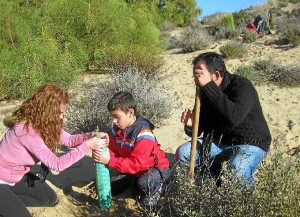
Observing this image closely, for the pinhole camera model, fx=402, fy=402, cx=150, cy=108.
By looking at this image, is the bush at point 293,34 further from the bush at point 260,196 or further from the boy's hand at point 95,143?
the bush at point 260,196

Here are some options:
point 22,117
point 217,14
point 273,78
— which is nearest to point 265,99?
point 273,78

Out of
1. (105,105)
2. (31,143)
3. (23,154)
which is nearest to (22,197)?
(23,154)

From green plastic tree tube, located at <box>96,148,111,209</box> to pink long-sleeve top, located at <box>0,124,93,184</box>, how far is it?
0.39m

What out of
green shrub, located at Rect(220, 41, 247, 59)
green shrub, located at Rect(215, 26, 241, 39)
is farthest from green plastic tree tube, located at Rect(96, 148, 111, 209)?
green shrub, located at Rect(215, 26, 241, 39)

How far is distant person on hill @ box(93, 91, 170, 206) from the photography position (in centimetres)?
334

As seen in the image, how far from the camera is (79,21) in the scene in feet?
27.7

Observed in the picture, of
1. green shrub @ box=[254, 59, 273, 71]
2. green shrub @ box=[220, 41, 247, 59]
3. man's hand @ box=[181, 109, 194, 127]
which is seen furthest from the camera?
green shrub @ box=[220, 41, 247, 59]

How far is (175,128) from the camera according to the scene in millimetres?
5758

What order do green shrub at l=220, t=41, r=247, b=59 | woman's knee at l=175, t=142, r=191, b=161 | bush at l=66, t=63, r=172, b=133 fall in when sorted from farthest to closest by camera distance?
green shrub at l=220, t=41, r=247, b=59
bush at l=66, t=63, r=172, b=133
woman's knee at l=175, t=142, r=191, b=161

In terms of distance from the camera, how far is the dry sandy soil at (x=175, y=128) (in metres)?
3.63

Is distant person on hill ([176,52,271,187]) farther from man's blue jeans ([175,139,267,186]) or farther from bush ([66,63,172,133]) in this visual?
bush ([66,63,172,133])

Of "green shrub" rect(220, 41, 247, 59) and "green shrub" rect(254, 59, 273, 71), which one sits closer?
"green shrub" rect(254, 59, 273, 71)

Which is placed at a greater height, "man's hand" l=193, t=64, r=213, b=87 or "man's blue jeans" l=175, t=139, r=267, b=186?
"man's hand" l=193, t=64, r=213, b=87

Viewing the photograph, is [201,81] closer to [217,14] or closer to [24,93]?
[24,93]
